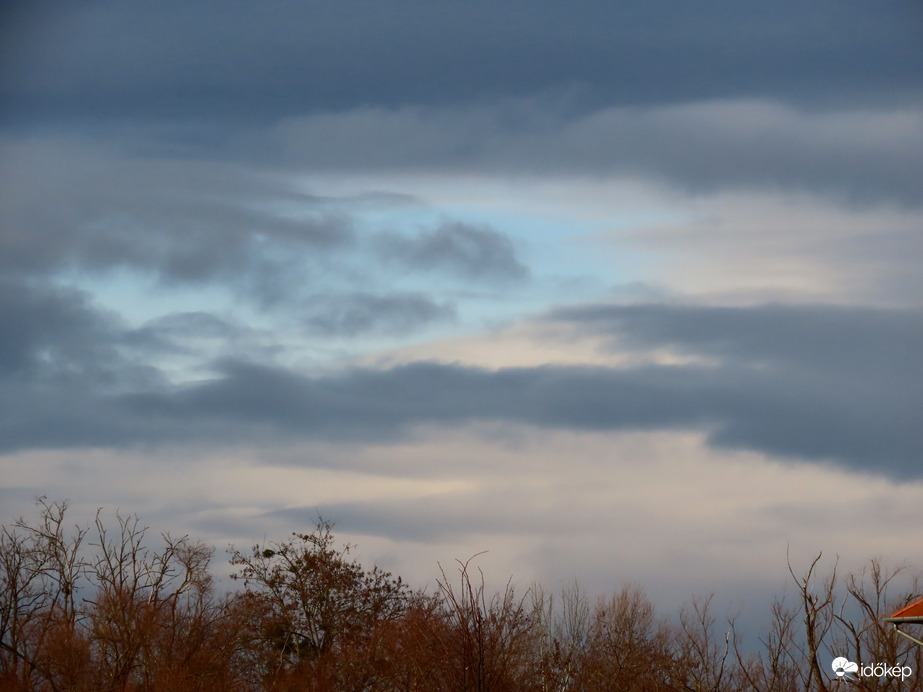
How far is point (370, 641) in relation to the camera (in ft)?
139

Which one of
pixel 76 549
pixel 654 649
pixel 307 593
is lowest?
pixel 654 649

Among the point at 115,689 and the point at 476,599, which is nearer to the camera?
the point at 476,599

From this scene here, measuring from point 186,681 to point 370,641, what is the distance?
25.6 ft

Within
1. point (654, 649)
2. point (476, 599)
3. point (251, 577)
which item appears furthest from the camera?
point (654, 649)

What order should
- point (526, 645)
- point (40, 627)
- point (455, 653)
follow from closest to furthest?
point (455, 653)
point (526, 645)
point (40, 627)

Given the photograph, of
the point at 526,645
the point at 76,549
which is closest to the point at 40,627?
the point at 76,549

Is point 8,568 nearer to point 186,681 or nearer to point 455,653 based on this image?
point 186,681

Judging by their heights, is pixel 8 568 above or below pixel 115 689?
above

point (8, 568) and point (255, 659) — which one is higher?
point (8, 568)

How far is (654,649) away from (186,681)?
27.6 m

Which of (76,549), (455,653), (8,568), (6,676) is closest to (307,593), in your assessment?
(6,676)

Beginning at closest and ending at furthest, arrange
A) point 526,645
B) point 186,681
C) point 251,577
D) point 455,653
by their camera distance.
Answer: point 455,653
point 186,681
point 526,645
point 251,577

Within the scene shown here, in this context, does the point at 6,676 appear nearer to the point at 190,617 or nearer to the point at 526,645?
the point at 190,617

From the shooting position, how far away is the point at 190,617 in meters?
47.7
